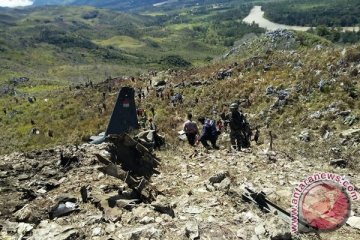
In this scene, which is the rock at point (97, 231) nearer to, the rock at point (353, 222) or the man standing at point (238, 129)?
the rock at point (353, 222)

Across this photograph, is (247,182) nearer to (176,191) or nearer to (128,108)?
(176,191)

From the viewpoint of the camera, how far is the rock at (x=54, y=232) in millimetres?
9562

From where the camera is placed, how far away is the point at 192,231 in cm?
916

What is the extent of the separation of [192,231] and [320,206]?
2979mm

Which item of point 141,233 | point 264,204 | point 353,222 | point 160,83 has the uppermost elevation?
point 141,233

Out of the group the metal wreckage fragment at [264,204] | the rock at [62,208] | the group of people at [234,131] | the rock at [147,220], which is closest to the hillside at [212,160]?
the rock at [147,220]

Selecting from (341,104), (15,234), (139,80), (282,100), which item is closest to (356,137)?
(341,104)

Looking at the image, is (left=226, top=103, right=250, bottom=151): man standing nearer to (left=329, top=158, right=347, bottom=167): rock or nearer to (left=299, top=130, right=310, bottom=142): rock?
(left=299, top=130, right=310, bottom=142): rock

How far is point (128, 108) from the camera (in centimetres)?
2095

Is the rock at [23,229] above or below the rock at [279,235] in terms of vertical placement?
below

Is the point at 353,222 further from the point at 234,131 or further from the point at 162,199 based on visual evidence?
the point at 234,131

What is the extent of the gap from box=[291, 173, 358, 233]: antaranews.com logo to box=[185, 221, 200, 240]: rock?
82.5 inches

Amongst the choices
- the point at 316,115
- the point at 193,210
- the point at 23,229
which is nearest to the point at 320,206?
the point at 193,210

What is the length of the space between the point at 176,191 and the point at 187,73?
104ft
